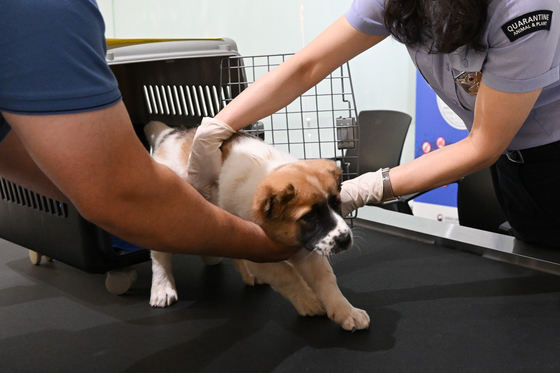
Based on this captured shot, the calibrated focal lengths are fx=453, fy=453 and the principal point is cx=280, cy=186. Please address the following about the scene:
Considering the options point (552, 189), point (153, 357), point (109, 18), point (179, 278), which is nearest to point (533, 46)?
point (552, 189)

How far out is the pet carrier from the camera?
1.20 m

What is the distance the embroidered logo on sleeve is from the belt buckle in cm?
45

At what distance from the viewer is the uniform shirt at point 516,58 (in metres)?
0.91

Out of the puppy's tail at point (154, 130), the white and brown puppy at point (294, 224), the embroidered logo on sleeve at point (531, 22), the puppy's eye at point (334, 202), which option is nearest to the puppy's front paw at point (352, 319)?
the white and brown puppy at point (294, 224)

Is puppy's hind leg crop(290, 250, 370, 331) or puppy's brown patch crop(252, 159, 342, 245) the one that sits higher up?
puppy's brown patch crop(252, 159, 342, 245)

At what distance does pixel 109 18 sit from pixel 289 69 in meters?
4.17

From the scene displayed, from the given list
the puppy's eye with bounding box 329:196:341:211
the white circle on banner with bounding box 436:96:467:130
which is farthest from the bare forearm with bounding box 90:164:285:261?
the white circle on banner with bounding box 436:96:467:130

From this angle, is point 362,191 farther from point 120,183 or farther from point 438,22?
point 120,183

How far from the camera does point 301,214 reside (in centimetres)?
116

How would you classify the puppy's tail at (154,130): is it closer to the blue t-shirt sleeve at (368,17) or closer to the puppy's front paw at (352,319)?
the blue t-shirt sleeve at (368,17)

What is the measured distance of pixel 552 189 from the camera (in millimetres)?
1273

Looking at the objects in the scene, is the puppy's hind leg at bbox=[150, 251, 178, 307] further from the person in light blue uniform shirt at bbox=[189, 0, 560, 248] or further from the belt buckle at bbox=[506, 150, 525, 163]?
the belt buckle at bbox=[506, 150, 525, 163]

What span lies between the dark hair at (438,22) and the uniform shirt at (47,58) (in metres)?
0.69

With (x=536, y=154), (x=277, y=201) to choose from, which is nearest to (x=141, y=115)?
(x=277, y=201)
